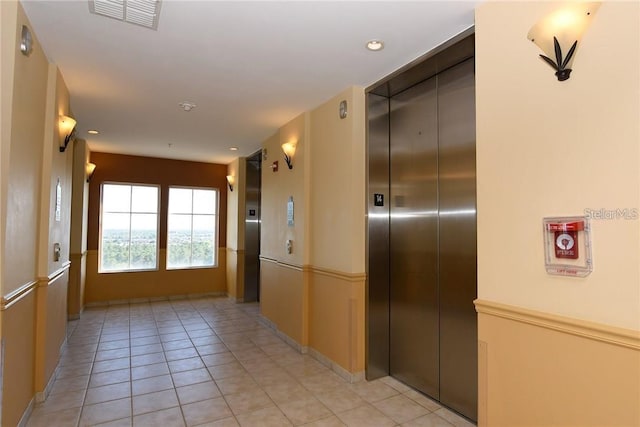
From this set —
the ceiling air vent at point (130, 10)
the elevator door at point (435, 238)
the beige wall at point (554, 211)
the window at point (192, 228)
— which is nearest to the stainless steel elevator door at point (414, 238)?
the elevator door at point (435, 238)

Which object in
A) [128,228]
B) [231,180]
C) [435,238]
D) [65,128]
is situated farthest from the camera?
[231,180]

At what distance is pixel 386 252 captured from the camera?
3502mm

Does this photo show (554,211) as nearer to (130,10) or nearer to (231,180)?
(130,10)

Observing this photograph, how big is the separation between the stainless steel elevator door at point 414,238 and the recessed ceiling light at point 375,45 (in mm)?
657

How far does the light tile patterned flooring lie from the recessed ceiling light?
277cm

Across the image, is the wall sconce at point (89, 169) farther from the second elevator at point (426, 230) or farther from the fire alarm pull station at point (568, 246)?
the fire alarm pull station at point (568, 246)

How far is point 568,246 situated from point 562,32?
0.99 metres

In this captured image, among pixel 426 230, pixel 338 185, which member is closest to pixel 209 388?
pixel 338 185

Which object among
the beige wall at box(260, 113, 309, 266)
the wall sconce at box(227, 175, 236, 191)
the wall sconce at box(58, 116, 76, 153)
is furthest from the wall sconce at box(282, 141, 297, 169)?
the wall sconce at box(227, 175, 236, 191)

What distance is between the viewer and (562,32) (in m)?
1.68

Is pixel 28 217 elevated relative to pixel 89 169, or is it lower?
lower

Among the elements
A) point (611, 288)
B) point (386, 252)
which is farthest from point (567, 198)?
point (386, 252)

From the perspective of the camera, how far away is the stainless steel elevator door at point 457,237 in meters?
2.73

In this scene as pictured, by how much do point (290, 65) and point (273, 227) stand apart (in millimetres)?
2561
